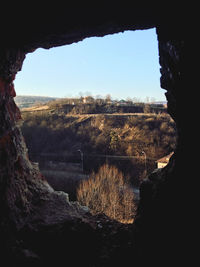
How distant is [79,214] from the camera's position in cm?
386

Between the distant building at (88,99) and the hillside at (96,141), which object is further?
the distant building at (88,99)

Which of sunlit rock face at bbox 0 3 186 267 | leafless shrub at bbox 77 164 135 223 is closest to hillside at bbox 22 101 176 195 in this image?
leafless shrub at bbox 77 164 135 223

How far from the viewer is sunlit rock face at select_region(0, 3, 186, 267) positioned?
230 centimetres

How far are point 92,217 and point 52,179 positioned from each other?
27275mm

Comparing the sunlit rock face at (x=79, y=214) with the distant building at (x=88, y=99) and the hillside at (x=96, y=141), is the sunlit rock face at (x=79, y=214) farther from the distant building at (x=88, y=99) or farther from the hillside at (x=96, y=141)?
the distant building at (x=88, y=99)

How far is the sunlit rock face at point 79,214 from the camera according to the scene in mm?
2299

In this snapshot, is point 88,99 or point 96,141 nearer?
point 96,141

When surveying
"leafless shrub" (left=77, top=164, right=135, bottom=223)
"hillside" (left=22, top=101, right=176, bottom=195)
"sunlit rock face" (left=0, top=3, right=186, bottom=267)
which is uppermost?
"sunlit rock face" (left=0, top=3, right=186, bottom=267)

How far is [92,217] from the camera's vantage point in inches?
156

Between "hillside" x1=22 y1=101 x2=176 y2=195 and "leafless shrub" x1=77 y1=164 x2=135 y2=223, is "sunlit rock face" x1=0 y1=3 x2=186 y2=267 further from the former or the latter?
"hillside" x1=22 y1=101 x2=176 y2=195

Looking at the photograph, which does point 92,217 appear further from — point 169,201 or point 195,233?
point 195,233

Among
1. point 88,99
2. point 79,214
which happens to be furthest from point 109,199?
point 88,99

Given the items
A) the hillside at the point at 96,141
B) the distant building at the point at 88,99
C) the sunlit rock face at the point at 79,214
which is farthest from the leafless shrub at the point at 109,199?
the distant building at the point at 88,99

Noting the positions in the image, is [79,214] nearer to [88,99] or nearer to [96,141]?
[96,141]
